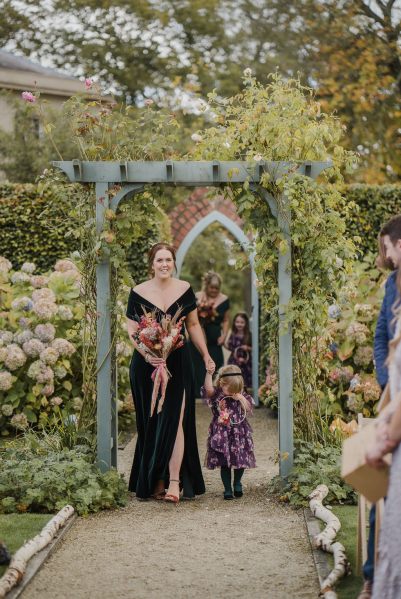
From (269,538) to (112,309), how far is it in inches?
89.2

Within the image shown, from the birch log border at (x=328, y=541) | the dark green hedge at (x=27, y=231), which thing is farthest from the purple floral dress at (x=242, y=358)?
the birch log border at (x=328, y=541)

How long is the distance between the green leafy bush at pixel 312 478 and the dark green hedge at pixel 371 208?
5.80m

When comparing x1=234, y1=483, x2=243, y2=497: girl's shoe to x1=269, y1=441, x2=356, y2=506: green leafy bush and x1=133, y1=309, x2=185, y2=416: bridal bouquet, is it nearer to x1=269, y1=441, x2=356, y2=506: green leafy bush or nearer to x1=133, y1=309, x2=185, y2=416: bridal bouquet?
x1=269, y1=441, x2=356, y2=506: green leafy bush

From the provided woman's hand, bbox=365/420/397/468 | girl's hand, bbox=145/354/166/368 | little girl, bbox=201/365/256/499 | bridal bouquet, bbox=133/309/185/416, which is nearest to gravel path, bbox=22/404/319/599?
little girl, bbox=201/365/256/499

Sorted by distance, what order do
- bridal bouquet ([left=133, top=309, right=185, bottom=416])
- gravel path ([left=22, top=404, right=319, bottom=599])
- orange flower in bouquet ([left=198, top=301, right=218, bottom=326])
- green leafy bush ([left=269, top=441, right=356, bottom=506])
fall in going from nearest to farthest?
gravel path ([left=22, top=404, right=319, bottom=599]) < green leafy bush ([left=269, top=441, right=356, bottom=506]) < bridal bouquet ([left=133, top=309, right=185, bottom=416]) < orange flower in bouquet ([left=198, top=301, right=218, bottom=326])

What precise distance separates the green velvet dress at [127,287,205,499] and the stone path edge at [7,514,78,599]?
96 centimetres

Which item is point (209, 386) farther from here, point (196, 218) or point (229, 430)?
point (196, 218)

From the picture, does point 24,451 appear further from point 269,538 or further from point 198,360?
point 198,360

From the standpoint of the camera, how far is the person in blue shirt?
4266mm

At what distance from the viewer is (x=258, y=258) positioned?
7.21 meters

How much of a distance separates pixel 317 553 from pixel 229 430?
A: 5.68 feet

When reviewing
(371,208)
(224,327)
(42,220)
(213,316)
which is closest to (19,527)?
(213,316)

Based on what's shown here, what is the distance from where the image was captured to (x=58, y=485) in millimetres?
6539

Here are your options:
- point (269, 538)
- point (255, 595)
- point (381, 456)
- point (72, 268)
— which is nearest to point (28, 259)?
point (72, 268)
